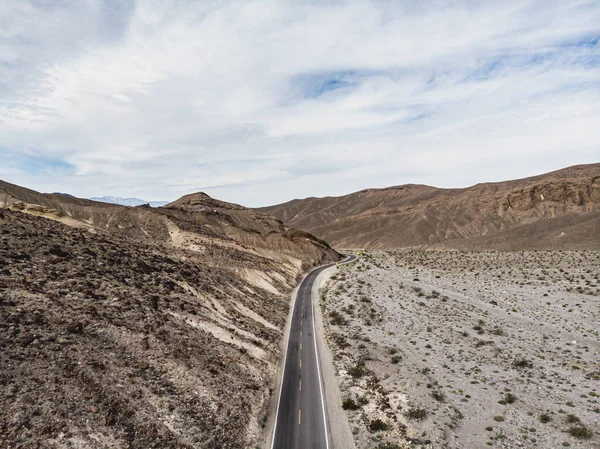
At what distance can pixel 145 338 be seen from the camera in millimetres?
22391

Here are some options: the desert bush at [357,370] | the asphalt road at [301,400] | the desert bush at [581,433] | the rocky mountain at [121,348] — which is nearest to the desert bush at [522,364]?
the desert bush at [581,433]

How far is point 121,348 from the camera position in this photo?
20.8 meters

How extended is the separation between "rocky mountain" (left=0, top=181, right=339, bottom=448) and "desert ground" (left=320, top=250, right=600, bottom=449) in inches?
277

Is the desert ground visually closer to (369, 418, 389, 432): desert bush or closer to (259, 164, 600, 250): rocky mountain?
(369, 418, 389, 432): desert bush

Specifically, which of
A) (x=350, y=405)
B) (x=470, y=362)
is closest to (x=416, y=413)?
(x=350, y=405)

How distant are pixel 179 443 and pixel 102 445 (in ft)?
10.8

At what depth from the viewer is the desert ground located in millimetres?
19141

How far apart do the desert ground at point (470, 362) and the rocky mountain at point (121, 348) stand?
702 cm

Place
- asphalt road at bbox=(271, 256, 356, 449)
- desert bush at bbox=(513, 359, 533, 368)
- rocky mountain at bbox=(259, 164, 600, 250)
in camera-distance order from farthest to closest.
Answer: rocky mountain at bbox=(259, 164, 600, 250) → desert bush at bbox=(513, 359, 533, 368) → asphalt road at bbox=(271, 256, 356, 449)

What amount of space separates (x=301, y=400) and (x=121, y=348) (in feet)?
36.9

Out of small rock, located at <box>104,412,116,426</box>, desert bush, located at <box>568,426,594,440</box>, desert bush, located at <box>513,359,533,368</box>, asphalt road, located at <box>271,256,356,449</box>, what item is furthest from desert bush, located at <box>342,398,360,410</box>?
desert bush, located at <box>513,359,533,368</box>

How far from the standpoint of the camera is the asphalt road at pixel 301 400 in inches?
751

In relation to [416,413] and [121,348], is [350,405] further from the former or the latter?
[121,348]

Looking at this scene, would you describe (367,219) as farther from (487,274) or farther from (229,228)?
(487,274)
